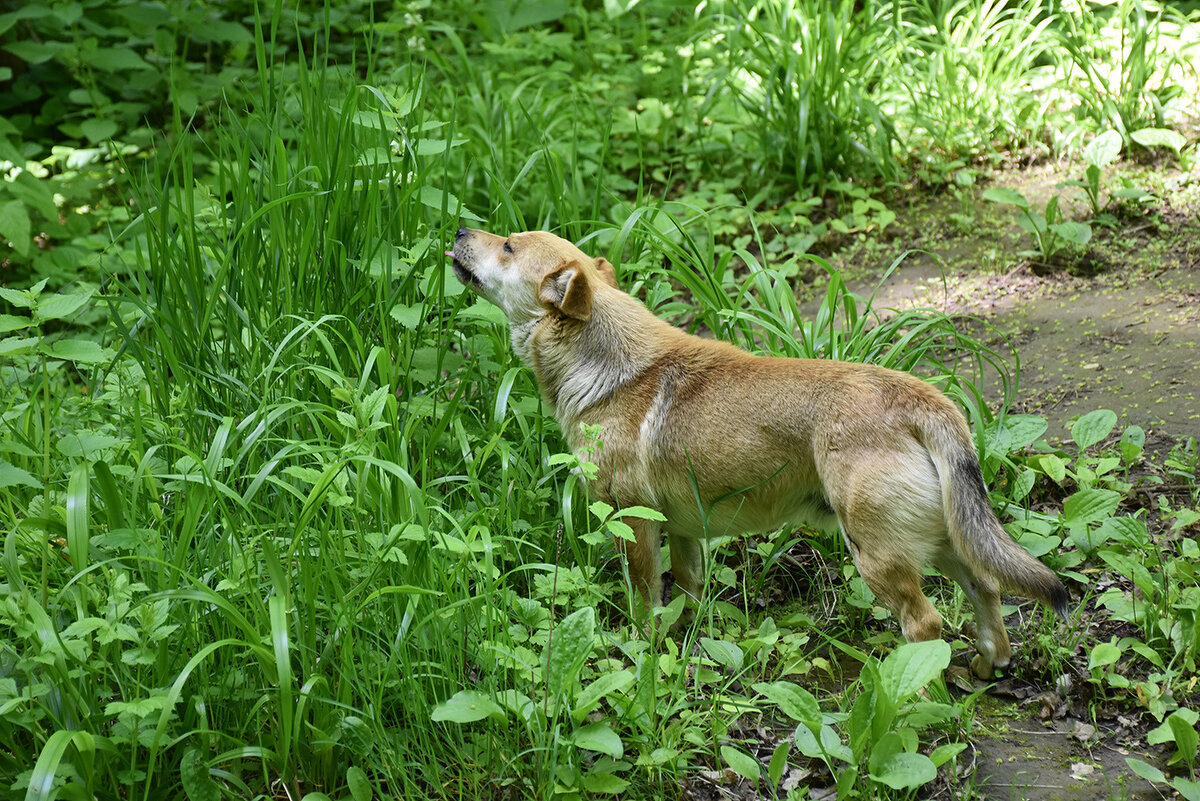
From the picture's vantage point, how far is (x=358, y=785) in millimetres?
2646

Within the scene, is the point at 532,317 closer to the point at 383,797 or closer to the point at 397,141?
the point at 397,141

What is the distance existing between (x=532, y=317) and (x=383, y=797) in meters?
1.87

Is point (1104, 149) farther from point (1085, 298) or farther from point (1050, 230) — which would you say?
point (1085, 298)

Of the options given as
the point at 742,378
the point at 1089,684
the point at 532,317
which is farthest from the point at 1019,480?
the point at 532,317

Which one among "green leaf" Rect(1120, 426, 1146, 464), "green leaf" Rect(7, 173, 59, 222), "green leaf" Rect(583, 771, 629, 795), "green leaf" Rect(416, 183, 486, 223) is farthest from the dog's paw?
"green leaf" Rect(7, 173, 59, 222)

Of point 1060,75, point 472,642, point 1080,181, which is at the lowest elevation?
point 472,642

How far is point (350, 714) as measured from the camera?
9.10 ft

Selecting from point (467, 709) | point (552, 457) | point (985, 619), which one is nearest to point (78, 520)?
point (467, 709)

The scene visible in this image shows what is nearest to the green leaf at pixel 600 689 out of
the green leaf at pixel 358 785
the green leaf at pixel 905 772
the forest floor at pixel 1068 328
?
the green leaf at pixel 358 785

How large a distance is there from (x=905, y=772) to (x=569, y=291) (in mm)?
1963

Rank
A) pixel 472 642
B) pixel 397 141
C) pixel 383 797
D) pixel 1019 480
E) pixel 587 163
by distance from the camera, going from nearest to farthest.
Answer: pixel 383 797 < pixel 472 642 < pixel 1019 480 < pixel 397 141 < pixel 587 163

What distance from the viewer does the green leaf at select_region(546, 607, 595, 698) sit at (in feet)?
8.99

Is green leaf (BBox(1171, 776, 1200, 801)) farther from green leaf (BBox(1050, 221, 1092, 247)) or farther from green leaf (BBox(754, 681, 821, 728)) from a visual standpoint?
green leaf (BBox(1050, 221, 1092, 247))

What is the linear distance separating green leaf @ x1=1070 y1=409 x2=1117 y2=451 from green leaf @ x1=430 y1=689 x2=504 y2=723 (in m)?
2.53
